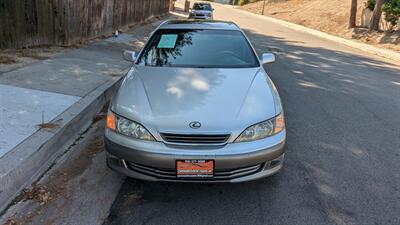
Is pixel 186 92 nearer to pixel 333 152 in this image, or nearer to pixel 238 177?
pixel 238 177

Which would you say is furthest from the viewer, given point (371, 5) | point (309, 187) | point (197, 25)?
point (371, 5)

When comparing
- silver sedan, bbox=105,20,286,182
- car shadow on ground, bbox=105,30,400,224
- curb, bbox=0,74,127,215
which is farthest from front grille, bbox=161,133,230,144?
curb, bbox=0,74,127,215

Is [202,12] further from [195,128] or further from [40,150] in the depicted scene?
[195,128]

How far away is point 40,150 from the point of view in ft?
13.2

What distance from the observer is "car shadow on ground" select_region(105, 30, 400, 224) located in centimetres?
336

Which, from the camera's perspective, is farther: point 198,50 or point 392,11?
point 392,11

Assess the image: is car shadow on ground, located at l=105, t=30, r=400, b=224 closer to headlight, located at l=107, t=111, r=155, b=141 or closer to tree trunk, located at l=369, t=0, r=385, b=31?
headlight, located at l=107, t=111, r=155, b=141

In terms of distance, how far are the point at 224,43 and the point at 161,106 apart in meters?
1.87

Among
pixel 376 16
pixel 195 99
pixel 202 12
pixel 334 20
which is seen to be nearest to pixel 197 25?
pixel 195 99

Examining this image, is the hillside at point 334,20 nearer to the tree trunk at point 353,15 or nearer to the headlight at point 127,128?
the tree trunk at point 353,15

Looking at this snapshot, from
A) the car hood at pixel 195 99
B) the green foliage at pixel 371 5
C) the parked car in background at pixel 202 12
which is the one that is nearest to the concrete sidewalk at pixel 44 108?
the car hood at pixel 195 99

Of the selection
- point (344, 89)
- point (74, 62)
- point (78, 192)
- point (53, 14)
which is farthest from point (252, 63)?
point (53, 14)

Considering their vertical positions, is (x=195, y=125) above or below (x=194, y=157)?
above

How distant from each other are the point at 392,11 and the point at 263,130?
1973cm
